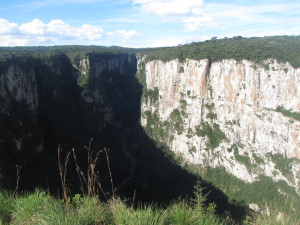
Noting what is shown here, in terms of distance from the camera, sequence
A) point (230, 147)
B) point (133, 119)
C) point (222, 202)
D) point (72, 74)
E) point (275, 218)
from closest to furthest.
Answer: point (275, 218) → point (222, 202) → point (230, 147) → point (72, 74) → point (133, 119)

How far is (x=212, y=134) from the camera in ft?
149

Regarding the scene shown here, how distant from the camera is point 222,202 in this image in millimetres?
36219

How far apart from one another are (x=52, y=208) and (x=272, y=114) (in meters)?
38.3

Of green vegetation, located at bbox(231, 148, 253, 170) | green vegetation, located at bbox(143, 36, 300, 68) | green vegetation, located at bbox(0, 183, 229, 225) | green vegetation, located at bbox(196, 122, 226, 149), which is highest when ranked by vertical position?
green vegetation, located at bbox(143, 36, 300, 68)

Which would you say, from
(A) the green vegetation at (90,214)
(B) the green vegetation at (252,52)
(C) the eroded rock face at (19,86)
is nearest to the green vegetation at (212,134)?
(B) the green vegetation at (252,52)

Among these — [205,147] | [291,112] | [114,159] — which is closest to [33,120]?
[114,159]

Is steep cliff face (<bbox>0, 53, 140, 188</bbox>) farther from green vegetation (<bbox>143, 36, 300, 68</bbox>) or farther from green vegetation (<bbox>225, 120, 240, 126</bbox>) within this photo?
green vegetation (<bbox>143, 36, 300, 68</bbox>)

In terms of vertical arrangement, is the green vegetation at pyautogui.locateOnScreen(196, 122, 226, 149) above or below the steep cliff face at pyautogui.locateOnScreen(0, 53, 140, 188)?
below

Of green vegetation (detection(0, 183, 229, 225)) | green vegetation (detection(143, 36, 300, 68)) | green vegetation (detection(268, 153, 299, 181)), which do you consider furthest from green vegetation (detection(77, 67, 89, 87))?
green vegetation (detection(0, 183, 229, 225))

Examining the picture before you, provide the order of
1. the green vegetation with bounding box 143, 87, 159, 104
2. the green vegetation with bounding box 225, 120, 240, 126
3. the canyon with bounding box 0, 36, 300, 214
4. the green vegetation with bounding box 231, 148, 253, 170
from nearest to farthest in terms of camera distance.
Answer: the canyon with bounding box 0, 36, 300, 214
the green vegetation with bounding box 231, 148, 253, 170
the green vegetation with bounding box 225, 120, 240, 126
the green vegetation with bounding box 143, 87, 159, 104

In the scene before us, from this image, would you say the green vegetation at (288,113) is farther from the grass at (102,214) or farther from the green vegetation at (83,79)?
the grass at (102,214)

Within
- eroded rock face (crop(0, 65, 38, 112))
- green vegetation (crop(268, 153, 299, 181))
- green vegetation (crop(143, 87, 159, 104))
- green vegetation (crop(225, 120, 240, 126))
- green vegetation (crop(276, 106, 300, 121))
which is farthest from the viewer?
green vegetation (crop(143, 87, 159, 104))

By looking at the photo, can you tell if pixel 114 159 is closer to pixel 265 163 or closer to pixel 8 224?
pixel 265 163

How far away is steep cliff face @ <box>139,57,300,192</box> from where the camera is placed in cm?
3700
